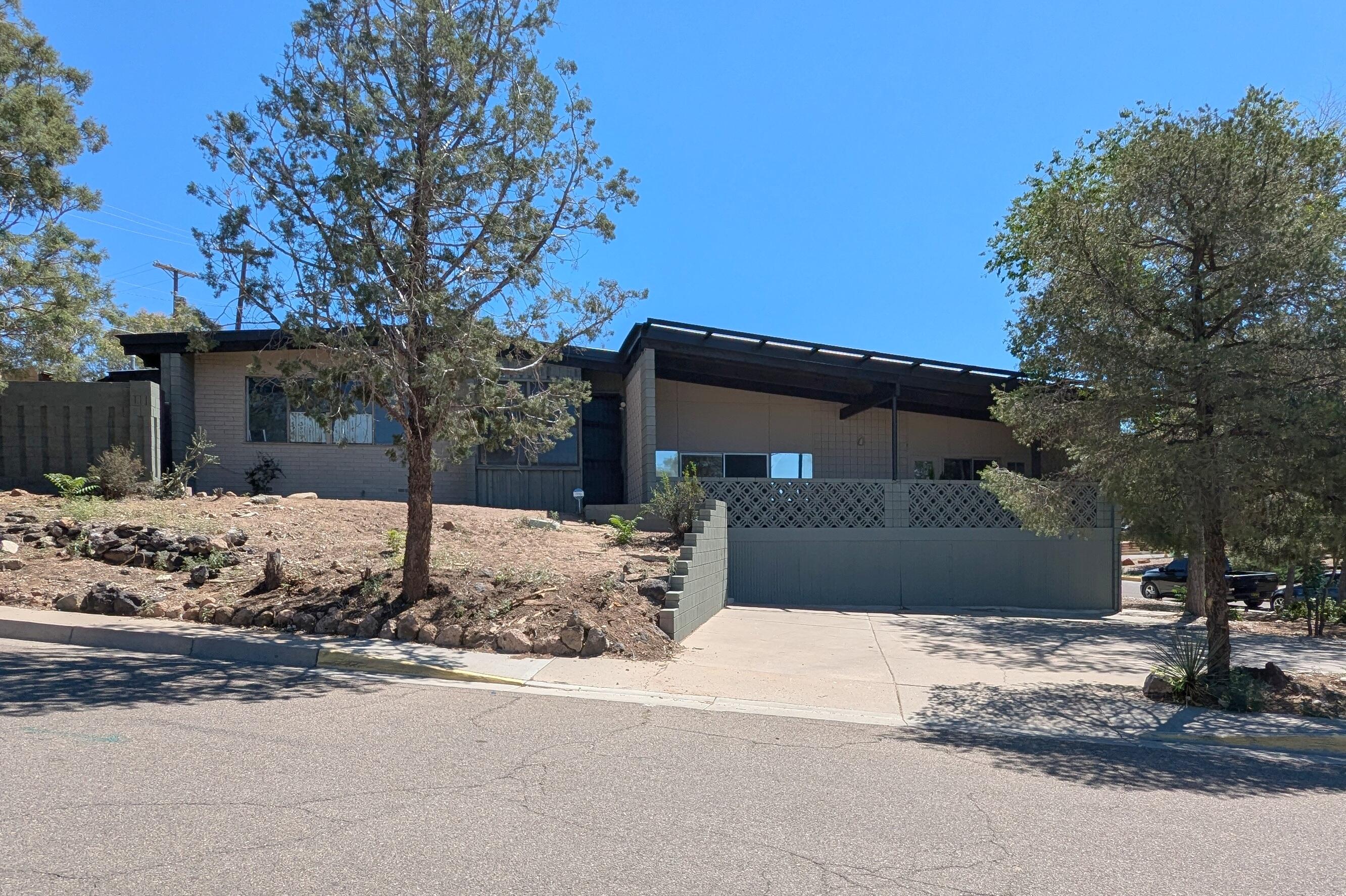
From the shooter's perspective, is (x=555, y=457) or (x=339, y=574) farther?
(x=555, y=457)

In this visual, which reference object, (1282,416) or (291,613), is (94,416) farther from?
(1282,416)

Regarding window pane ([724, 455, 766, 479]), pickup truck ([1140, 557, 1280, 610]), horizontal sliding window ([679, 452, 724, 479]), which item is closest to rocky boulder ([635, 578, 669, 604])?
horizontal sliding window ([679, 452, 724, 479])

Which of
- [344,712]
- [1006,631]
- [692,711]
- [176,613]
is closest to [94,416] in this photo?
[176,613]

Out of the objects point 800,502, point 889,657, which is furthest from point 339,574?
point 800,502

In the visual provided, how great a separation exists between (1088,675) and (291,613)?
9.27 meters

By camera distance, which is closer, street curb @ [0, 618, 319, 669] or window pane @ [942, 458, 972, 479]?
street curb @ [0, 618, 319, 669]

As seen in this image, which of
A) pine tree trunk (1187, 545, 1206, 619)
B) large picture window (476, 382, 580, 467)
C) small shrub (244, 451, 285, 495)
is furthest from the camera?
large picture window (476, 382, 580, 467)

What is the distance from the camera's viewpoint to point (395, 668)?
934 centimetres

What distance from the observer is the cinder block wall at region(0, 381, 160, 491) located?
1750 cm

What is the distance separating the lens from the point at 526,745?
22.2ft

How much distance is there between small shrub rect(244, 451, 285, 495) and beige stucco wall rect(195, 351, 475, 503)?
92 millimetres

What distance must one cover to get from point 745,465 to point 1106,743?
1431 cm

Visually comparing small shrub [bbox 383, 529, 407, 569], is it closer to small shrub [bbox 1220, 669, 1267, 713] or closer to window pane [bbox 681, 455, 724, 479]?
window pane [bbox 681, 455, 724, 479]

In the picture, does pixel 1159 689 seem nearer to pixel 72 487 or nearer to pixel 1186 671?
pixel 1186 671
